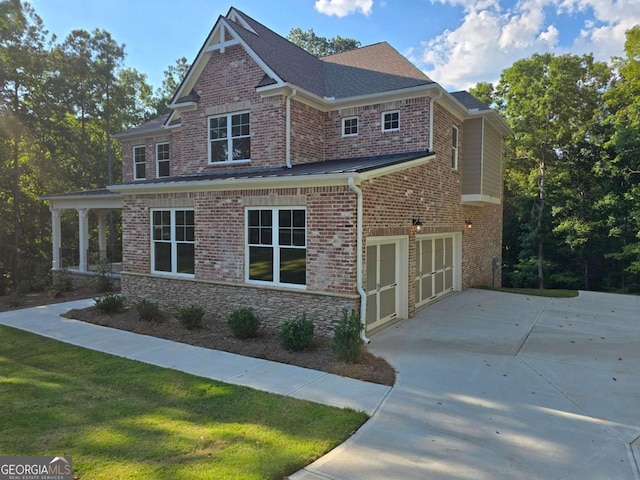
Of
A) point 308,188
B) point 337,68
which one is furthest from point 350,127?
point 308,188

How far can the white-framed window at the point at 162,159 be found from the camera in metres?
17.2

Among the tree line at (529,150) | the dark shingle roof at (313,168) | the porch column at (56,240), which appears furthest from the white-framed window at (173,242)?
the tree line at (529,150)

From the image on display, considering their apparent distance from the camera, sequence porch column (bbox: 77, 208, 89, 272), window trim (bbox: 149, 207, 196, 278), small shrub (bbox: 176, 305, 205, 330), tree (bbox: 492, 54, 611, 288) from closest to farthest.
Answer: small shrub (bbox: 176, 305, 205, 330) < window trim (bbox: 149, 207, 196, 278) < porch column (bbox: 77, 208, 89, 272) < tree (bbox: 492, 54, 611, 288)

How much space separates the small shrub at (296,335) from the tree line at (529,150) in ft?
60.5

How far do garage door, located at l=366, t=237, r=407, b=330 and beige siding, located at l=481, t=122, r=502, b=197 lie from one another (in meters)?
5.66

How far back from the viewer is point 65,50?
26344 millimetres

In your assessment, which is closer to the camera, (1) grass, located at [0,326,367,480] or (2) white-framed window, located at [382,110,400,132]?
(1) grass, located at [0,326,367,480]

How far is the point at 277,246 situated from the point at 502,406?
5.49 m

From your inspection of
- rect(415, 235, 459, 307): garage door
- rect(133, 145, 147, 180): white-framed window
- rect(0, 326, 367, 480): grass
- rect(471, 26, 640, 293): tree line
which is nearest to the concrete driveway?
rect(0, 326, 367, 480): grass

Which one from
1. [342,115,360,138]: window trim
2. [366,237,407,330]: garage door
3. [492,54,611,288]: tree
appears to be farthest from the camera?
[492,54,611,288]: tree

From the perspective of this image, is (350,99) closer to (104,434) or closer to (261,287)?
(261,287)

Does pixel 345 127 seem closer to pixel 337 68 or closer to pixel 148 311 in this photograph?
pixel 337 68

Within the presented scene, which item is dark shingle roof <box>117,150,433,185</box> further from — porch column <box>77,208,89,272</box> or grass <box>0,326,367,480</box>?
porch column <box>77,208,89,272</box>

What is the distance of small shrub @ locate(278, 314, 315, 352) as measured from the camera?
25.1 ft
